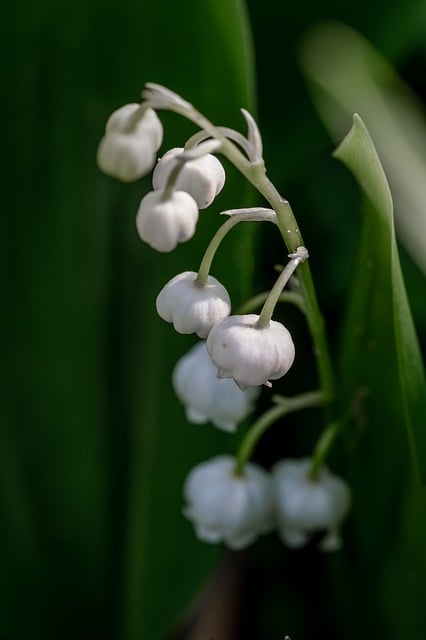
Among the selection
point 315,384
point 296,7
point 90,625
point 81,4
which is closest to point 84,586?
point 90,625

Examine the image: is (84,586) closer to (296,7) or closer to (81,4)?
(81,4)

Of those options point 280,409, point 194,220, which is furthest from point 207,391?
point 194,220

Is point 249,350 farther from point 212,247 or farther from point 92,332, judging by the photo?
point 92,332

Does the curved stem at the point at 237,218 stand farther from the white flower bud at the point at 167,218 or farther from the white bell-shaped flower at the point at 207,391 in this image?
the white bell-shaped flower at the point at 207,391

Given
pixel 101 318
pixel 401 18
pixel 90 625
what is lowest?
pixel 90 625

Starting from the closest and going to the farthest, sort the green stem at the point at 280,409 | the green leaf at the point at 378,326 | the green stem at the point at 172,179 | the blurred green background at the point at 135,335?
1. the green stem at the point at 172,179
2. the green leaf at the point at 378,326
3. the green stem at the point at 280,409
4. the blurred green background at the point at 135,335

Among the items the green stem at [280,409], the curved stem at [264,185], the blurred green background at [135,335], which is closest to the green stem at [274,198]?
the curved stem at [264,185]
